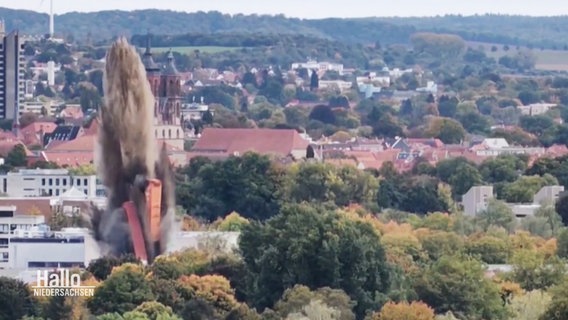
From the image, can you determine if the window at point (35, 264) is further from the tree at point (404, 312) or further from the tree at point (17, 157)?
the tree at point (17, 157)

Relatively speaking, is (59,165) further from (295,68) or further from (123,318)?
(295,68)

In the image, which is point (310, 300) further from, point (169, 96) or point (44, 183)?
point (169, 96)

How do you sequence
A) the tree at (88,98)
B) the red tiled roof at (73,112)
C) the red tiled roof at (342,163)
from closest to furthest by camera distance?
the red tiled roof at (342,163), the red tiled roof at (73,112), the tree at (88,98)

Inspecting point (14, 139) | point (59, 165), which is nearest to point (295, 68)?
point (14, 139)

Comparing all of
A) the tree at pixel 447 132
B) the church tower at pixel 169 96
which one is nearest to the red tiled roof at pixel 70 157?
the church tower at pixel 169 96

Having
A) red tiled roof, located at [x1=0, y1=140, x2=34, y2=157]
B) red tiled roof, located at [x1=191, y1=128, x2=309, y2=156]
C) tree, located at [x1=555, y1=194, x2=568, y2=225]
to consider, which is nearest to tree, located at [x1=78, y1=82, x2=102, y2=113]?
red tiled roof, located at [x1=191, y1=128, x2=309, y2=156]

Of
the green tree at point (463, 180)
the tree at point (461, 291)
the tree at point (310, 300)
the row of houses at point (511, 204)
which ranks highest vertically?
the tree at point (310, 300)

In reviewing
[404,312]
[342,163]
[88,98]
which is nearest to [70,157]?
[342,163]
